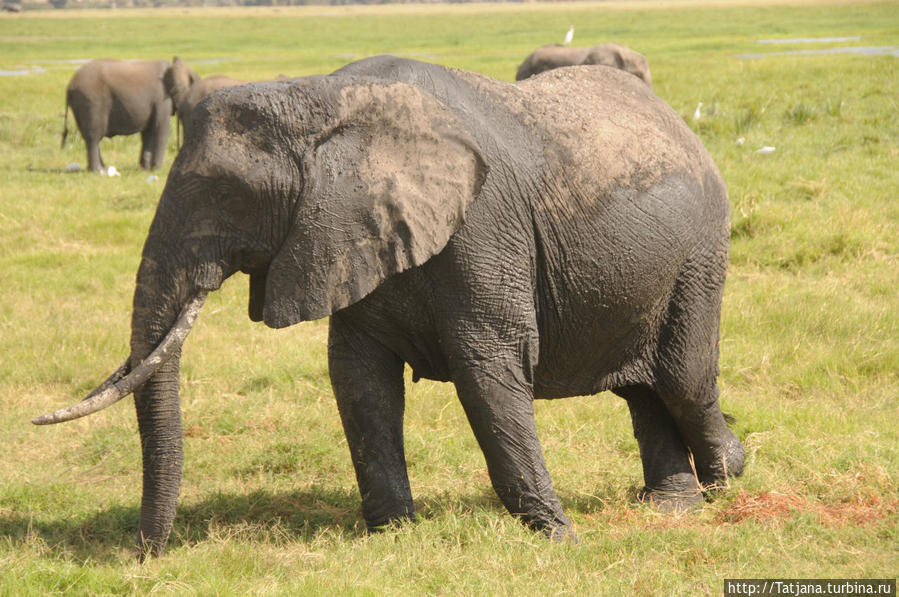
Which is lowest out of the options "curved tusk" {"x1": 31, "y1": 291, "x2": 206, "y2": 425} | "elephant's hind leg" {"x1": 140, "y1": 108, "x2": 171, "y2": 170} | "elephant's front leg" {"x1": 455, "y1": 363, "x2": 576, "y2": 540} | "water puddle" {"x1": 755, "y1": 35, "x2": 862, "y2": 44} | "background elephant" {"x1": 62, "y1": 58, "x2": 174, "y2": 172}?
"water puddle" {"x1": 755, "y1": 35, "x2": 862, "y2": 44}

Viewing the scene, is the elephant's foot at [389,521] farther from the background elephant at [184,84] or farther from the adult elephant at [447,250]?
the background elephant at [184,84]

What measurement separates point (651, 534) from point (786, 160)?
8996 mm

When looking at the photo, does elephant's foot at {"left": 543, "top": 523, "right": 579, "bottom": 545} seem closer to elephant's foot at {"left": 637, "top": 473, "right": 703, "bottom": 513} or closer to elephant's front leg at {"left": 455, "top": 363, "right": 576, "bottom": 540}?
elephant's front leg at {"left": 455, "top": 363, "right": 576, "bottom": 540}

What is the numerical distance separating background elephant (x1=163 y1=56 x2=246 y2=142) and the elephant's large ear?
1367cm

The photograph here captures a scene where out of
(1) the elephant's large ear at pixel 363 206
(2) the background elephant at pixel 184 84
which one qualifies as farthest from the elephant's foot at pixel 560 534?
(2) the background elephant at pixel 184 84

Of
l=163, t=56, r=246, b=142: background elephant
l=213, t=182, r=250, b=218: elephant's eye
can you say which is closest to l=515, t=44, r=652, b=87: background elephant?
l=163, t=56, r=246, b=142: background elephant

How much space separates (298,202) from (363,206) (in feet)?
0.77

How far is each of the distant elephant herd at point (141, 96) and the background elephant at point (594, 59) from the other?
0.02 m

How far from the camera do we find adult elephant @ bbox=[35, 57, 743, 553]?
3.97 meters

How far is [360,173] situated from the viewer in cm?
401

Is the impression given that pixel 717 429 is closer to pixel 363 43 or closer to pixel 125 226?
pixel 125 226

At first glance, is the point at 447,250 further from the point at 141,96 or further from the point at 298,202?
the point at 141,96

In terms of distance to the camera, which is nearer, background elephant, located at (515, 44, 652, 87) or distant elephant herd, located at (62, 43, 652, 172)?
distant elephant herd, located at (62, 43, 652, 172)

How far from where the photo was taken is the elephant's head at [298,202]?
394 cm
